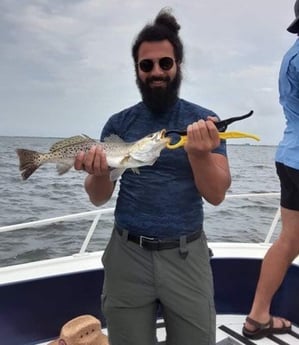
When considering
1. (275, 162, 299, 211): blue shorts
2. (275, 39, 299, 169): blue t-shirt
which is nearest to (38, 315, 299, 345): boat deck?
(275, 162, 299, 211): blue shorts

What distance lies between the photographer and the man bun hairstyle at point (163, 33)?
2057mm

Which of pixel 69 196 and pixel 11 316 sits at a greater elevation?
pixel 11 316

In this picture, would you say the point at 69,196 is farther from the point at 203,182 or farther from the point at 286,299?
the point at 203,182

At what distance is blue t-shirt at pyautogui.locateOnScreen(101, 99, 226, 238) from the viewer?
1.98 m

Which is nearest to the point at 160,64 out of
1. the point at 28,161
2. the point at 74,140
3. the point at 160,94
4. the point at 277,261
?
the point at 160,94

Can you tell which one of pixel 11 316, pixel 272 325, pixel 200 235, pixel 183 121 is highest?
pixel 183 121

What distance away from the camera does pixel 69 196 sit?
55.2ft

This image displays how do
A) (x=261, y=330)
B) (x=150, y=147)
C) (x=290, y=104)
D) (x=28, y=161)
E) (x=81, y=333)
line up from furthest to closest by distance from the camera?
(x=261, y=330)
(x=81, y=333)
(x=290, y=104)
(x=28, y=161)
(x=150, y=147)

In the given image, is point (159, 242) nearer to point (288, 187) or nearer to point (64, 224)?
point (288, 187)

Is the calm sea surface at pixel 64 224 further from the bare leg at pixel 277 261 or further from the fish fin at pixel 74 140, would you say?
the fish fin at pixel 74 140

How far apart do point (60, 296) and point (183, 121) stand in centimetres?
165

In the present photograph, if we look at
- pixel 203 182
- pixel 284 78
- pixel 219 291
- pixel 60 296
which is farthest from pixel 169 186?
pixel 219 291

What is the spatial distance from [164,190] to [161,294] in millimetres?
433

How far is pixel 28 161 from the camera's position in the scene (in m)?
2.09
